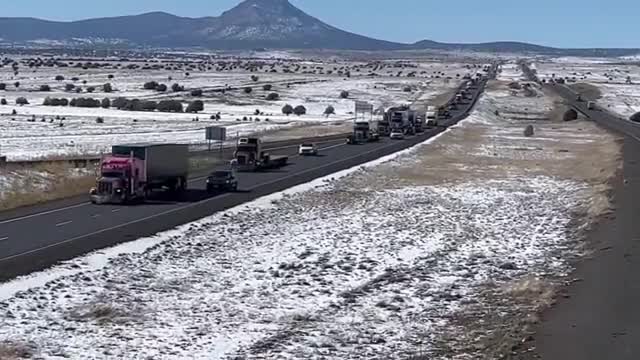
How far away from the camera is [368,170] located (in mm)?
70188

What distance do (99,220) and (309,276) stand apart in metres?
14.4

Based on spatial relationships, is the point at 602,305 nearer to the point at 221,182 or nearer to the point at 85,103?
the point at 221,182

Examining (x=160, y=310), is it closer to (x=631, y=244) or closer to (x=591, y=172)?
(x=631, y=244)

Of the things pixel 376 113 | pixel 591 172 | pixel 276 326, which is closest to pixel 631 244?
pixel 276 326

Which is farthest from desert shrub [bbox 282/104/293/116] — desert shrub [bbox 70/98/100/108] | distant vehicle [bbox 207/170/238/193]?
distant vehicle [bbox 207/170/238/193]

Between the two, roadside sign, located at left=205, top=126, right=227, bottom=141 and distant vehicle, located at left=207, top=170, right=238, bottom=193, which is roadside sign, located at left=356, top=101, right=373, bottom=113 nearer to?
roadside sign, located at left=205, top=126, right=227, bottom=141

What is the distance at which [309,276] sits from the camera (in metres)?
32.2

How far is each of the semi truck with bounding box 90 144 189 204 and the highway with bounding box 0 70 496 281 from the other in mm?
861

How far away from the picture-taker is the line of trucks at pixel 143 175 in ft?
164

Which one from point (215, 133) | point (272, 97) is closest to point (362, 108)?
point (272, 97)

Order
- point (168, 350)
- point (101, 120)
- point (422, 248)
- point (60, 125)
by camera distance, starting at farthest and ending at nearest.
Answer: point (101, 120) < point (60, 125) < point (422, 248) < point (168, 350)

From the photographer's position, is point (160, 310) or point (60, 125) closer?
point (160, 310)

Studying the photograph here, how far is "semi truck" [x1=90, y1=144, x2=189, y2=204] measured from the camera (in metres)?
50.0

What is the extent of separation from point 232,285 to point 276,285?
1.29 meters
